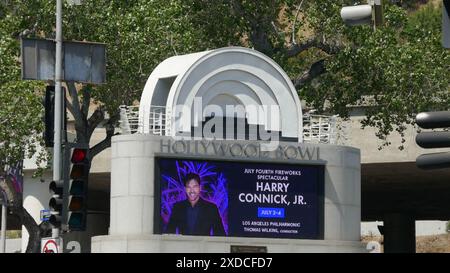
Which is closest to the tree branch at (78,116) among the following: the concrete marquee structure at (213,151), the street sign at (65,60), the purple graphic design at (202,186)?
the concrete marquee structure at (213,151)

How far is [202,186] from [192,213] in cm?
88

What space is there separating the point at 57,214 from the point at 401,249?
160 ft

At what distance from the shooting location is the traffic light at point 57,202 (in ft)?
80.5

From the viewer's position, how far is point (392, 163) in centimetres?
5203

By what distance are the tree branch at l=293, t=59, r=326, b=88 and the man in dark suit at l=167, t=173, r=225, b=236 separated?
15378 mm

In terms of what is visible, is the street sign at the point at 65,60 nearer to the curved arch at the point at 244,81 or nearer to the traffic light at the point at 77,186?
the curved arch at the point at 244,81

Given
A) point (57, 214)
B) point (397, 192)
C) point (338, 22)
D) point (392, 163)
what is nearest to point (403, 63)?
point (338, 22)

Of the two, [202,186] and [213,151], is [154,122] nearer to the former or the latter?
[213,151]

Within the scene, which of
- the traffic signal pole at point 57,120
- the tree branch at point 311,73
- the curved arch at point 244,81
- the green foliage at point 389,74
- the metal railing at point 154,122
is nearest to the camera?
the traffic signal pole at point 57,120

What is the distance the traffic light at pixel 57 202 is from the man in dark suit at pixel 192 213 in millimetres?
10940

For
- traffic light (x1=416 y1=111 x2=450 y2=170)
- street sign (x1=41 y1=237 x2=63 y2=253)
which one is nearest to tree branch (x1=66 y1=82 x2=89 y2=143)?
street sign (x1=41 y1=237 x2=63 y2=253)

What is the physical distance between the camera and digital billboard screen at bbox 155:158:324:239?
35.5 metres

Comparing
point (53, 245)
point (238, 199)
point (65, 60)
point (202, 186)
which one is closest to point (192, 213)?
point (202, 186)

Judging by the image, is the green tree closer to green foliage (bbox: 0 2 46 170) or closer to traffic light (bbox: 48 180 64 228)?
green foliage (bbox: 0 2 46 170)
